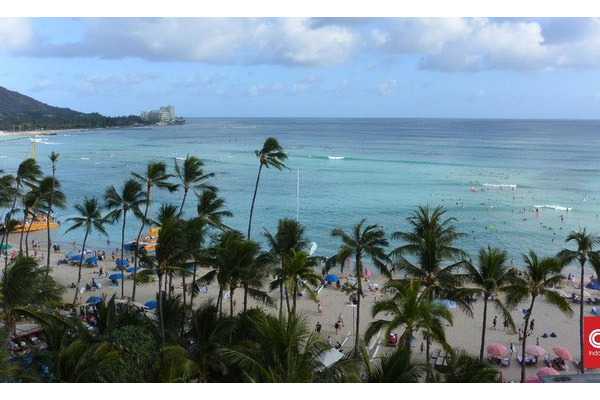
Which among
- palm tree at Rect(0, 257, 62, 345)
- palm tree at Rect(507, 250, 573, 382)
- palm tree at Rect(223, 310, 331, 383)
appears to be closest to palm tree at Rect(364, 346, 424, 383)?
palm tree at Rect(223, 310, 331, 383)

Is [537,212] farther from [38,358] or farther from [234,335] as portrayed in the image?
[38,358]

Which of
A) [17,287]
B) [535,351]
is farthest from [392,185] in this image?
[17,287]

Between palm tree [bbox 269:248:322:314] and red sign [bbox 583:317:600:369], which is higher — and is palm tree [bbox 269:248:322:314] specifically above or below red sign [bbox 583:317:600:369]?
above

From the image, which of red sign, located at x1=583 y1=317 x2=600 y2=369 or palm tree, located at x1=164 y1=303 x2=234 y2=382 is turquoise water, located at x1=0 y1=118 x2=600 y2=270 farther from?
palm tree, located at x1=164 y1=303 x2=234 y2=382


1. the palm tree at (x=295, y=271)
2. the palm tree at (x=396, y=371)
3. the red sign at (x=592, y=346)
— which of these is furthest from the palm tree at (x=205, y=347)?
the red sign at (x=592, y=346)

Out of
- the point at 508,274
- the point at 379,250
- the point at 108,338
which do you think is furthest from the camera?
the point at 379,250

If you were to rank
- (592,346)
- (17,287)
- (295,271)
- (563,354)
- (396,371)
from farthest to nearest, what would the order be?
(563,354) < (592,346) < (295,271) < (17,287) < (396,371)

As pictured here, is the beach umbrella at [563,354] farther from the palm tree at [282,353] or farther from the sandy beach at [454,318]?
the palm tree at [282,353]

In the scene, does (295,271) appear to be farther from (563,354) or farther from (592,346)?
(563,354)
